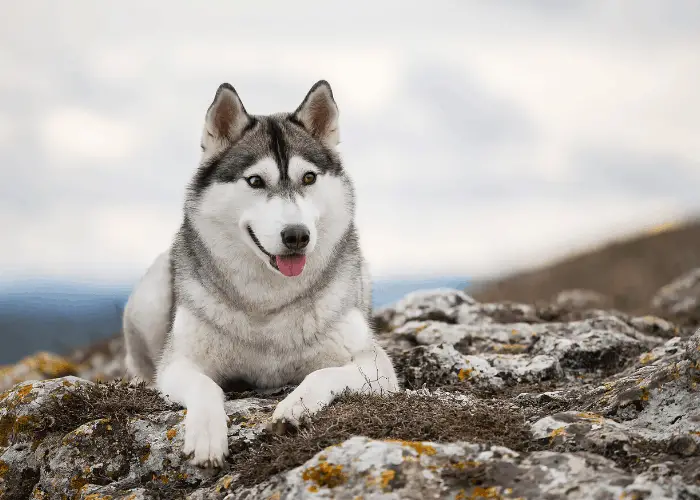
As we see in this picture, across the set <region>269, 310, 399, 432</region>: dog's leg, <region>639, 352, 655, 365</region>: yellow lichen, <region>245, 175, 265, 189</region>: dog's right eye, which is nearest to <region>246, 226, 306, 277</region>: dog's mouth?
<region>245, 175, 265, 189</region>: dog's right eye

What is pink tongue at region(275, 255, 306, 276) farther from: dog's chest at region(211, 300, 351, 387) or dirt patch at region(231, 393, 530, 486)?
dirt patch at region(231, 393, 530, 486)

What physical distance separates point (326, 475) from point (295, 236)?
6.77ft

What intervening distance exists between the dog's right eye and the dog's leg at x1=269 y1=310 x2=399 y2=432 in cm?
164

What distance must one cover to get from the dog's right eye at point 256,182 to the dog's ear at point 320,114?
1.17m

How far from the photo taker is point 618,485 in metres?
3.58

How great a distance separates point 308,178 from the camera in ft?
19.7

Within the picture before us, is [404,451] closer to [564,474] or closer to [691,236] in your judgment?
[564,474]

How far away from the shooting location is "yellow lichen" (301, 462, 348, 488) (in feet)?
12.9

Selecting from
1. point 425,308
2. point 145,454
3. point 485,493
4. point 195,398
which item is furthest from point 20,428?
point 425,308

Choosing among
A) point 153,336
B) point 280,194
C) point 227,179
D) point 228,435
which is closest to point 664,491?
point 228,435

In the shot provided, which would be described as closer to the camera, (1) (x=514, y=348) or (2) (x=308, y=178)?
(2) (x=308, y=178)

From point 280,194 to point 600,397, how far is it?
3.31 metres

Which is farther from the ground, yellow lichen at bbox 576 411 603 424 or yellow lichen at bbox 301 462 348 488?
yellow lichen at bbox 301 462 348 488

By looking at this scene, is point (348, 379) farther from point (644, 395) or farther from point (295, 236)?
point (644, 395)
